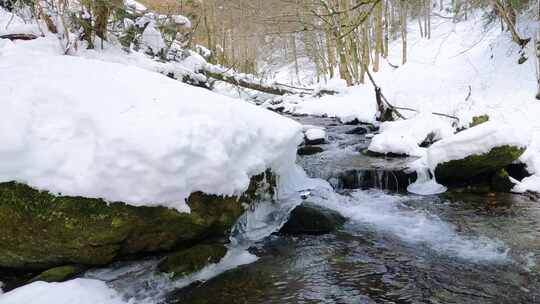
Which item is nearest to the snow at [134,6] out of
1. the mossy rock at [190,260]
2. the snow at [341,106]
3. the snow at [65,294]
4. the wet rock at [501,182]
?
the mossy rock at [190,260]

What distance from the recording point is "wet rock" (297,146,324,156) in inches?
352

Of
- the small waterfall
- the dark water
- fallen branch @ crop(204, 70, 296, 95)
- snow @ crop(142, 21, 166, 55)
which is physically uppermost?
snow @ crop(142, 21, 166, 55)

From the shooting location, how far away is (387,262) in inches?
168

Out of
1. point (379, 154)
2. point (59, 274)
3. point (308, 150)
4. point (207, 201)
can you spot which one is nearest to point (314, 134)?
point (308, 150)

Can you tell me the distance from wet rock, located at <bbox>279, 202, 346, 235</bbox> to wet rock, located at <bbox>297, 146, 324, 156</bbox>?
3286 millimetres

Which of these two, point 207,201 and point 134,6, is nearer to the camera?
point 207,201

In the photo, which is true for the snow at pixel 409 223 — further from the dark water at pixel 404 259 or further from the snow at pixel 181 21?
the snow at pixel 181 21

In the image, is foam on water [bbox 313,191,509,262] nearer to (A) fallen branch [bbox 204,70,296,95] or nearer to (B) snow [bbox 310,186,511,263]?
(B) snow [bbox 310,186,511,263]

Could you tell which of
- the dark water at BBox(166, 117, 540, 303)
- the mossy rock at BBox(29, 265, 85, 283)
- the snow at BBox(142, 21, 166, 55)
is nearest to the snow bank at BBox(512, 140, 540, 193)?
the dark water at BBox(166, 117, 540, 303)

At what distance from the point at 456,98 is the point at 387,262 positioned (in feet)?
29.6

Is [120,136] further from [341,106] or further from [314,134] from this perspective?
[341,106]

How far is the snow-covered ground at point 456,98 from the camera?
8.30m

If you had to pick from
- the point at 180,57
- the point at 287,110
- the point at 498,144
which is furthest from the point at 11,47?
the point at 287,110

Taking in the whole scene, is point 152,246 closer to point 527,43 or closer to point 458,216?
point 458,216
